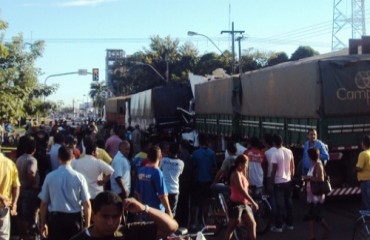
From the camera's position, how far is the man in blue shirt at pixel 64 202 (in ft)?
20.6

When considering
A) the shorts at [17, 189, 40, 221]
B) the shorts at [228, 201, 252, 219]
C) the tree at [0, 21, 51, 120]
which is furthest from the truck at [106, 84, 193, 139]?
the shorts at [228, 201, 252, 219]

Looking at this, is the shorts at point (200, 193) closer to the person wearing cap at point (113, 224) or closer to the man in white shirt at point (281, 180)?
the man in white shirt at point (281, 180)

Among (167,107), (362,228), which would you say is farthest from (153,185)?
(167,107)

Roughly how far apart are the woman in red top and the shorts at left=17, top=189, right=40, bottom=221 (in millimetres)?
2753

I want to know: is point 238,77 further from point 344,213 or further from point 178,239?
point 178,239

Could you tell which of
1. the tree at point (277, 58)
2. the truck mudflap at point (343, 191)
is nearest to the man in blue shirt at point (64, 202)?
the truck mudflap at point (343, 191)

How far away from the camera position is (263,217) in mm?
9758

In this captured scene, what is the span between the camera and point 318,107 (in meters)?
12.2

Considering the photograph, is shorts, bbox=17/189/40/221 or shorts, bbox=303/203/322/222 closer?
shorts, bbox=17/189/40/221

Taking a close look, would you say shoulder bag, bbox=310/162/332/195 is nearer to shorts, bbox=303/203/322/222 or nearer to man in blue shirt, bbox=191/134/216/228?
shorts, bbox=303/203/322/222

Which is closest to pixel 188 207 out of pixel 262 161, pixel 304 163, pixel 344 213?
pixel 262 161

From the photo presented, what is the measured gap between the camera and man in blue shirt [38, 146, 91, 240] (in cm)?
628

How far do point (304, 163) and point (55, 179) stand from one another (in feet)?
21.3

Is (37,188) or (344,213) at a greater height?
(37,188)
